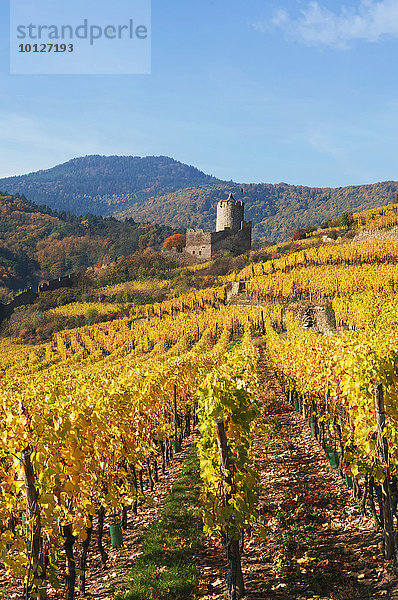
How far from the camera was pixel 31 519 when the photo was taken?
3732 millimetres

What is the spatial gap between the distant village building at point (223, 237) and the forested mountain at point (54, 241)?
33.4 metres

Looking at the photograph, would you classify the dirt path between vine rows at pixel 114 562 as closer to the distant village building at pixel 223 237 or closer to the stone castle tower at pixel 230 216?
the distant village building at pixel 223 237

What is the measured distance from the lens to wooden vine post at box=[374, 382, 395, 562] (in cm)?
469

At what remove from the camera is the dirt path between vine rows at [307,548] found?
14.7 ft

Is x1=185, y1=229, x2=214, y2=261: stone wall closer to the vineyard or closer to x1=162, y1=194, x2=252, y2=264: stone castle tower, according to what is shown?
x1=162, y1=194, x2=252, y2=264: stone castle tower

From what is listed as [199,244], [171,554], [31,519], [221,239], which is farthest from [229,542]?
[221,239]

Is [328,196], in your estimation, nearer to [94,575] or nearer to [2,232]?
[2,232]

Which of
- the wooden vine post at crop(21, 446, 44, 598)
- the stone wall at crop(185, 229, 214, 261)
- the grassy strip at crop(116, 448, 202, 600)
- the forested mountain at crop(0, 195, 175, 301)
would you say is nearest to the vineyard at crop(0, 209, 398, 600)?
the wooden vine post at crop(21, 446, 44, 598)

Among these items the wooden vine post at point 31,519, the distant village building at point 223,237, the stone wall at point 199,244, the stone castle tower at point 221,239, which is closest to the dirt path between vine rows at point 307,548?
the wooden vine post at point 31,519

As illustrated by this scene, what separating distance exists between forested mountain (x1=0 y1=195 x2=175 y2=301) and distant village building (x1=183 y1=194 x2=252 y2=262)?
110ft

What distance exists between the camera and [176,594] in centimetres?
464

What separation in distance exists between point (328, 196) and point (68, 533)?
177 meters

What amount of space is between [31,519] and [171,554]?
97.3 inches

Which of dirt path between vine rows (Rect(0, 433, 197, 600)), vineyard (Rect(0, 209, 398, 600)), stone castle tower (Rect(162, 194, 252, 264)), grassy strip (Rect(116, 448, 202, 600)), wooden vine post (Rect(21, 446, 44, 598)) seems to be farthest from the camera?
stone castle tower (Rect(162, 194, 252, 264))
